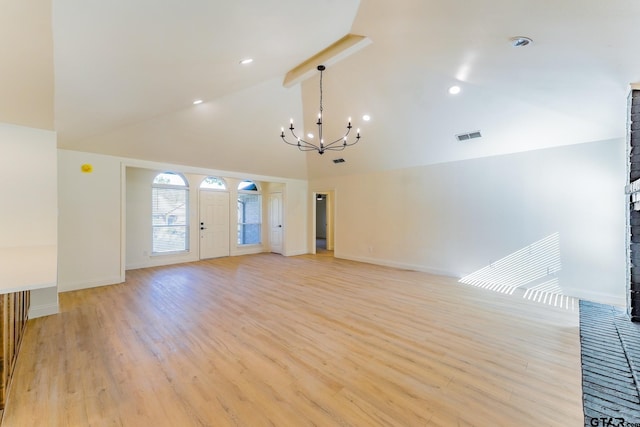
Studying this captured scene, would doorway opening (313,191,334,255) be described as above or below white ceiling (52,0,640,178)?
below

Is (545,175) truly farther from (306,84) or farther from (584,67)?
(306,84)

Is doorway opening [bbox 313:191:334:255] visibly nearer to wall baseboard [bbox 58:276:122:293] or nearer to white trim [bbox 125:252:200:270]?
white trim [bbox 125:252:200:270]

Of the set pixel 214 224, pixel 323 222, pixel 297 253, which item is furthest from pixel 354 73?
pixel 323 222

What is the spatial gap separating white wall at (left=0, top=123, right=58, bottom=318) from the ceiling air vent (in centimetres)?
590

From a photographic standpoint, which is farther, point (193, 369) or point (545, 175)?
point (545, 175)

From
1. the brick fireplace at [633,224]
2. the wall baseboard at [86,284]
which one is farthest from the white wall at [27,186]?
the brick fireplace at [633,224]

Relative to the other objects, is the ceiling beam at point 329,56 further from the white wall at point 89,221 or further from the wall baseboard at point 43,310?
the wall baseboard at point 43,310

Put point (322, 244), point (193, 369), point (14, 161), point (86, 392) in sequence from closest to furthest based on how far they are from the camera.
→ point (86, 392) → point (193, 369) → point (14, 161) → point (322, 244)

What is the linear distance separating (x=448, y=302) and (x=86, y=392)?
4081 millimetres

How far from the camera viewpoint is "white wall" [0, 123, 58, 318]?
9.02 ft

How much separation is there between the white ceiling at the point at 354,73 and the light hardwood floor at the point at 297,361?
2279mm

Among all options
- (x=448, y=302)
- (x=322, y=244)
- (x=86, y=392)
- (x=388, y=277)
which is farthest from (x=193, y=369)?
(x=322, y=244)

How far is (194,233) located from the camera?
272 inches

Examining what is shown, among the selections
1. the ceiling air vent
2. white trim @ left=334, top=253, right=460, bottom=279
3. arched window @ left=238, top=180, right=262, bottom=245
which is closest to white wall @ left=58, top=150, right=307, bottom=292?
arched window @ left=238, top=180, right=262, bottom=245
